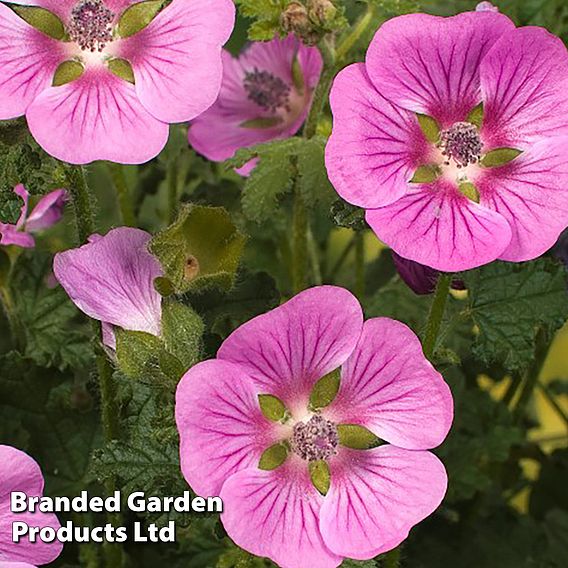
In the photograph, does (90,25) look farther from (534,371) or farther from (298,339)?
(534,371)

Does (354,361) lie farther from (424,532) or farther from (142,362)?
(424,532)

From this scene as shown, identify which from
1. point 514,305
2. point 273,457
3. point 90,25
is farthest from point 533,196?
point 90,25

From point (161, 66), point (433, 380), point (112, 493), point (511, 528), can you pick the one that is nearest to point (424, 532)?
point (511, 528)

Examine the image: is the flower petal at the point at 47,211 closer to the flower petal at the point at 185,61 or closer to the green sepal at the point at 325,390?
the flower petal at the point at 185,61

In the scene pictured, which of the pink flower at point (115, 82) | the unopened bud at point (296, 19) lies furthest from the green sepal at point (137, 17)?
the unopened bud at point (296, 19)

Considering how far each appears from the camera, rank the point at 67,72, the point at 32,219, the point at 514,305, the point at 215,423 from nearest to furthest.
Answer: the point at 215,423 → the point at 67,72 → the point at 514,305 → the point at 32,219

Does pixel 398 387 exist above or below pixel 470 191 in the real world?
below

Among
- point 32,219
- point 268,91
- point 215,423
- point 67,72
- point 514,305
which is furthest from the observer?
point 268,91

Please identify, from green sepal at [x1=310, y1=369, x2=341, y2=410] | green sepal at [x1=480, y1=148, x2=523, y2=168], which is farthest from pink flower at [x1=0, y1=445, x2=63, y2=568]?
green sepal at [x1=480, y1=148, x2=523, y2=168]
